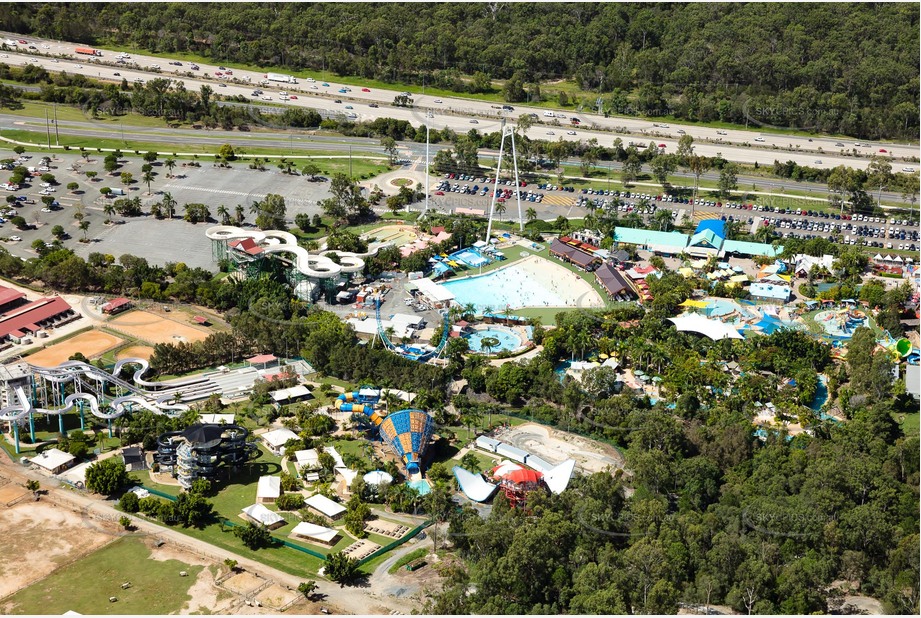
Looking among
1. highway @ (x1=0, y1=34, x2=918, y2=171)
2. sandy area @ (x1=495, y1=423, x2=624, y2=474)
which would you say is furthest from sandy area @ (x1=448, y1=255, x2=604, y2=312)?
highway @ (x1=0, y1=34, x2=918, y2=171)

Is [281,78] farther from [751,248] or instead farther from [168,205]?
[751,248]

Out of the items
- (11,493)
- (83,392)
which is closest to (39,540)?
(11,493)

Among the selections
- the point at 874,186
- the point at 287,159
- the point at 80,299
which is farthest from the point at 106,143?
the point at 874,186

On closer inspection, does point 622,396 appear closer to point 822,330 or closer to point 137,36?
point 822,330

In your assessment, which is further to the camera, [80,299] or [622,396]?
[80,299]

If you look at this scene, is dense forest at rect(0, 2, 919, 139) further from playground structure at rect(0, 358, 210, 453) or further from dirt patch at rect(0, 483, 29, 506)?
dirt patch at rect(0, 483, 29, 506)

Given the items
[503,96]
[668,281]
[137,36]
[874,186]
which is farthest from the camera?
[137,36]

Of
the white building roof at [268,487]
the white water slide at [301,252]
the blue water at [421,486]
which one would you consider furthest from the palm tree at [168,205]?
the blue water at [421,486]
